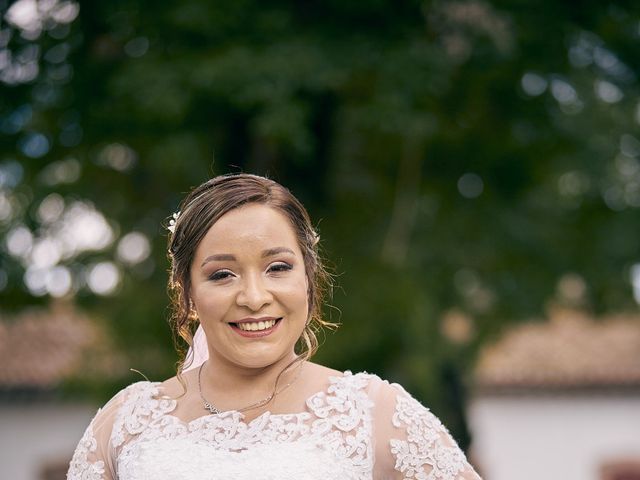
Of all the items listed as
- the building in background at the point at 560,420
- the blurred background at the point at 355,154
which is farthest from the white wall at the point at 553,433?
the blurred background at the point at 355,154

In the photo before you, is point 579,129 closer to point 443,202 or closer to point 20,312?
point 443,202

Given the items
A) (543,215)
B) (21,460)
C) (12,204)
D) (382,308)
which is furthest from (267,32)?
(21,460)

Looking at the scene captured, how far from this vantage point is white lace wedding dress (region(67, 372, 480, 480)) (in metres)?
2.59

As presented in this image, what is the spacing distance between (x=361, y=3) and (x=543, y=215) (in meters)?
4.42

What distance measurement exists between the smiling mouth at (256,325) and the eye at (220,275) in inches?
4.8

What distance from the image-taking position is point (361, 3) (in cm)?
983

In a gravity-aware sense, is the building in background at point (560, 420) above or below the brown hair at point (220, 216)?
above

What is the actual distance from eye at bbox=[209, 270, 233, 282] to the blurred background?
20.6 feet

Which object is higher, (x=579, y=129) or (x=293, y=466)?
(x=579, y=129)

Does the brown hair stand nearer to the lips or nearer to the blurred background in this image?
the lips

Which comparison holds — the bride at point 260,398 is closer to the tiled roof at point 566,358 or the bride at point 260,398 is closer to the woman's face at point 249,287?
the woman's face at point 249,287

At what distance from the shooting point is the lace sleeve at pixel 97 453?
110 inches

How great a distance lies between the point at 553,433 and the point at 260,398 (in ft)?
48.3

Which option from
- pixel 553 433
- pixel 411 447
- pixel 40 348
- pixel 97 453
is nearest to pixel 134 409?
pixel 97 453
